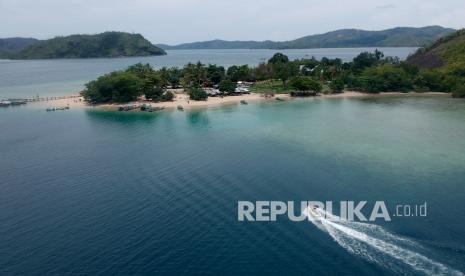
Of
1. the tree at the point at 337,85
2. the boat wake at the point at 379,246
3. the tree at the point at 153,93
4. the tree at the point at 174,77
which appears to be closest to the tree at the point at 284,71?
the tree at the point at 337,85

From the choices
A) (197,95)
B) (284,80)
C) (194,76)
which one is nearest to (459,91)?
(284,80)

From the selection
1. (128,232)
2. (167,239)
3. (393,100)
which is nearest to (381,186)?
(167,239)

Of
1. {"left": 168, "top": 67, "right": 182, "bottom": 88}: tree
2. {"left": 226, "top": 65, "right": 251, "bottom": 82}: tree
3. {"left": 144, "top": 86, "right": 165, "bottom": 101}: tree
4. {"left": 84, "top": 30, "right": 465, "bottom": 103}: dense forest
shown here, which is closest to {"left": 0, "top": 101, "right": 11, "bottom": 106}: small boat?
{"left": 84, "top": 30, "right": 465, "bottom": 103}: dense forest

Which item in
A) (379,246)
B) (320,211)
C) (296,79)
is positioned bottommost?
(379,246)

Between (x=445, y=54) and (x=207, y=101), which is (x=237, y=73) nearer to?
(x=207, y=101)

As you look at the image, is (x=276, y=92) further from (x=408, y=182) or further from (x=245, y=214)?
(x=245, y=214)
